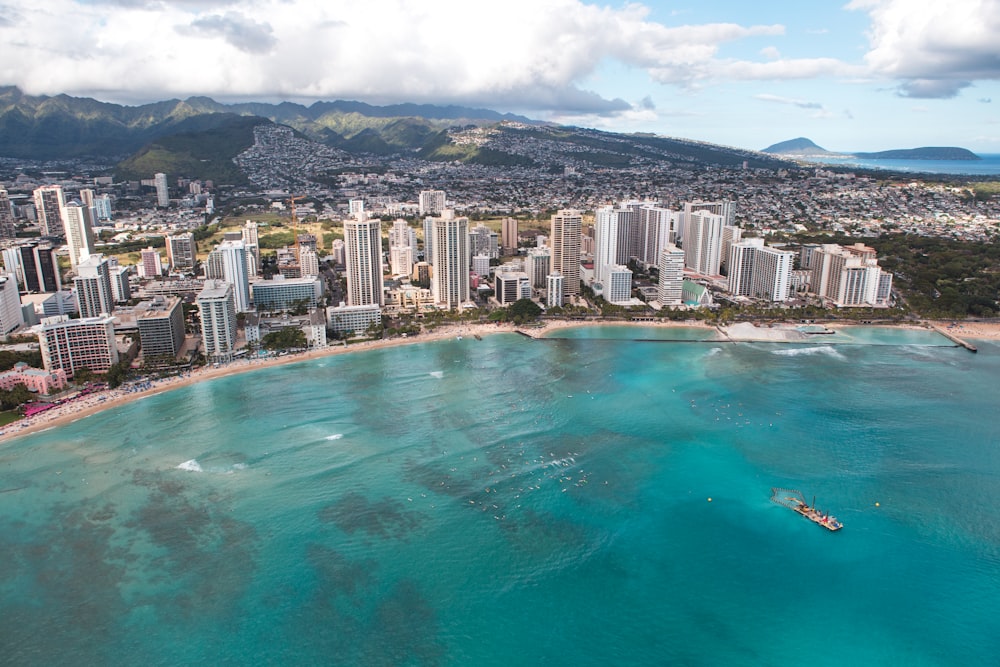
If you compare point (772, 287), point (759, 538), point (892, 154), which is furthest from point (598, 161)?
point (892, 154)

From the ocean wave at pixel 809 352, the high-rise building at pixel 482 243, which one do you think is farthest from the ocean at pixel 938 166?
the ocean wave at pixel 809 352

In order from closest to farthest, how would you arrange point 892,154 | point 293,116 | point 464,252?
point 464,252 → point 293,116 → point 892,154

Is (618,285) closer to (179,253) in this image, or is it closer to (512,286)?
(512,286)

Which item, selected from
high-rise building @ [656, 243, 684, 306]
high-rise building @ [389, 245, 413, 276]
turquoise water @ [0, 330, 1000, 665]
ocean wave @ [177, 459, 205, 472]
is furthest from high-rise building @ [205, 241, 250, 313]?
high-rise building @ [656, 243, 684, 306]

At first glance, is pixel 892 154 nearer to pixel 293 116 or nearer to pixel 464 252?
pixel 293 116

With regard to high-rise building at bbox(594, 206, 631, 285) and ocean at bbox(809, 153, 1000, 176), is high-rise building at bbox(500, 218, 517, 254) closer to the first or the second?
high-rise building at bbox(594, 206, 631, 285)
